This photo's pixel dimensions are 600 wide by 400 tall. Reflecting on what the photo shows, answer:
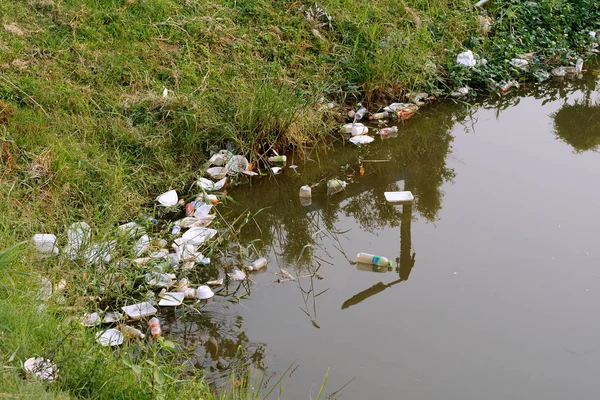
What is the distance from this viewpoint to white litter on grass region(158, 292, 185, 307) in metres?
3.34

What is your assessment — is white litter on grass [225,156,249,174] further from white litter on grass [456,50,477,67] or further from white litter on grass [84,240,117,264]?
white litter on grass [456,50,477,67]

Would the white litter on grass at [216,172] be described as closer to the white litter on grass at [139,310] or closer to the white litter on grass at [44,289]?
the white litter on grass at [139,310]

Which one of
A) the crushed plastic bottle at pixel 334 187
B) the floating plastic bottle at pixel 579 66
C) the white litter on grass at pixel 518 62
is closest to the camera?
the crushed plastic bottle at pixel 334 187

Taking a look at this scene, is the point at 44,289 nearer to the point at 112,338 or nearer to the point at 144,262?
the point at 112,338

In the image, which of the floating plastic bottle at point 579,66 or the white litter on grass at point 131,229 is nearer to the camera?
the white litter on grass at point 131,229

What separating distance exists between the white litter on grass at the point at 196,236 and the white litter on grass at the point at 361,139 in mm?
1503

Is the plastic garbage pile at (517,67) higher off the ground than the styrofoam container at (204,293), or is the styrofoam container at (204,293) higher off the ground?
the plastic garbage pile at (517,67)

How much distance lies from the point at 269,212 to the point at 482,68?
8.16 ft

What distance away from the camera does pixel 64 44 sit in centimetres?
482

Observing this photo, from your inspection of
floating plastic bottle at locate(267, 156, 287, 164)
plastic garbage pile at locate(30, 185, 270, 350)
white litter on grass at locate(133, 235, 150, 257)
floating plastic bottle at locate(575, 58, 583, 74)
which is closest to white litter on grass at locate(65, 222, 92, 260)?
plastic garbage pile at locate(30, 185, 270, 350)

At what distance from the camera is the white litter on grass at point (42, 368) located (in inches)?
92.7

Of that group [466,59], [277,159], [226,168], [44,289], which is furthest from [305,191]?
[466,59]

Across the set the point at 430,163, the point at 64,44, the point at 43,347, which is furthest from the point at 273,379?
the point at 64,44

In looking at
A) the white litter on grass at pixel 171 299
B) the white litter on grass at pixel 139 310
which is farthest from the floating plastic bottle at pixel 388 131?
the white litter on grass at pixel 139 310
